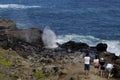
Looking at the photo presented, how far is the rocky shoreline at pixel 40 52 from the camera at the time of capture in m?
38.9

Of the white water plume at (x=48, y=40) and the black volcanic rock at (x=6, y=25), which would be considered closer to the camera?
the white water plume at (x=48, y=40)

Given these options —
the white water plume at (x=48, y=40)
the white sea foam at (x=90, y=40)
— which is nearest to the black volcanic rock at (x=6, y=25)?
the white water plume at (x=48, y=40)

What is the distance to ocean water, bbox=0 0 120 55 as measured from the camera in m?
75.9

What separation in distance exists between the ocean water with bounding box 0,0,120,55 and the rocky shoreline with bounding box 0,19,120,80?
1009 centimetres

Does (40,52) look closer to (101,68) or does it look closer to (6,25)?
(6,25)

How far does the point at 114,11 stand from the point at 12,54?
2729 inches

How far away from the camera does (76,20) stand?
97.4 metres

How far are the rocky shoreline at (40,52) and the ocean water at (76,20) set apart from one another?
10.1m

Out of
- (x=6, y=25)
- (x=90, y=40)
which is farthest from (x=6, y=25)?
(x=90, y=40)

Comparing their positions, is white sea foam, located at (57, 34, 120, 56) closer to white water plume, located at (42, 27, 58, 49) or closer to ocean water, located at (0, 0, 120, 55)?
ocean water, located at (0, 0, 120, 55)

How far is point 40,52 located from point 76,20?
157 ft

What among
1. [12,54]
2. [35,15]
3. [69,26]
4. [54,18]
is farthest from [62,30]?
[12,54]

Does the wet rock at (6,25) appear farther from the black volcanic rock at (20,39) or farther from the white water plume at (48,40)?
the white water plume at (48,40)

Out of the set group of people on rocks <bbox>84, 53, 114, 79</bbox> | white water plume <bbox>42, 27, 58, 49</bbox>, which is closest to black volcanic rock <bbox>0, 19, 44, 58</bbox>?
white water plume <bbox>42, 27, 58, 49</bbox>
